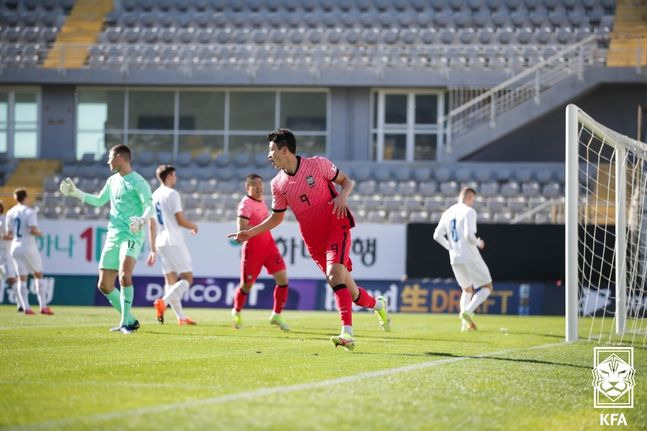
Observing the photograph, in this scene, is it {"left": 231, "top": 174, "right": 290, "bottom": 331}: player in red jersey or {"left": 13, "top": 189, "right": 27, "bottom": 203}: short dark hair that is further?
{"left": 13, "top": 189, "right": 27, "bottom": 203}: short dark hair

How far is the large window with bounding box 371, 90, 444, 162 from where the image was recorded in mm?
33438

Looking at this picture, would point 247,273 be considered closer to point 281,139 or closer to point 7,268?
point 281,139

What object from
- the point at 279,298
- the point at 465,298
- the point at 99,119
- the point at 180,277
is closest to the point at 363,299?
the point at 279,298

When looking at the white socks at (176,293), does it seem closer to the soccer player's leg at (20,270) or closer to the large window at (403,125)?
the soccer player's leg at (20,270)

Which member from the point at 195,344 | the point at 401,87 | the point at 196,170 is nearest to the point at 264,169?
the point at 196,170

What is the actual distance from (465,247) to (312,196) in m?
6.50

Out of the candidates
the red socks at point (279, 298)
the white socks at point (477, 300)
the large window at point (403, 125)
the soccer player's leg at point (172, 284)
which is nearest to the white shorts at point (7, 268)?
the soccer player's leg at point (172, 284)

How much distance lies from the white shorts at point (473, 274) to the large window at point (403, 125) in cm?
1718

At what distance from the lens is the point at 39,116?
34812mm

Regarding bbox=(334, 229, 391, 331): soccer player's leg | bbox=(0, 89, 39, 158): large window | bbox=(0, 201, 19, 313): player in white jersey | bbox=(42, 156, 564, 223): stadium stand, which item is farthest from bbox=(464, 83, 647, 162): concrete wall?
bbox=(334, 229, 391, 331): soccer player's leg

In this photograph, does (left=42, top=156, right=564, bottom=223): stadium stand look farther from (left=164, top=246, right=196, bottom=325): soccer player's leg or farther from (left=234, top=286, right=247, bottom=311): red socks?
(left=234, top=286, right=247, bottom=311): red socks

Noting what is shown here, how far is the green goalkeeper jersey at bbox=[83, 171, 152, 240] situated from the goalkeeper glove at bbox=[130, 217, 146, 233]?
0.15 metres

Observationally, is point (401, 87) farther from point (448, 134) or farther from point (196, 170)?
point (196, 170)

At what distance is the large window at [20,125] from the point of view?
114 ft
